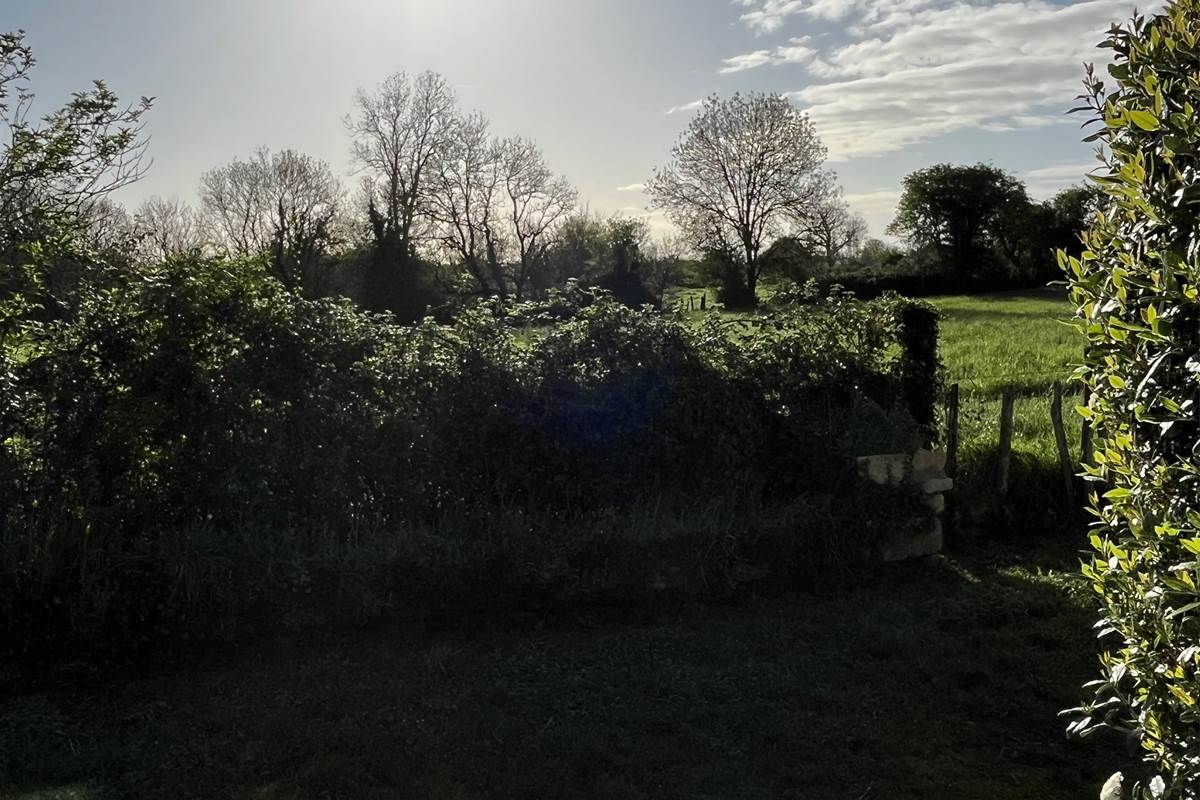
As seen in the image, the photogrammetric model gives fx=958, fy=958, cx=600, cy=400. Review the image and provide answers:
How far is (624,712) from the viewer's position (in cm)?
480

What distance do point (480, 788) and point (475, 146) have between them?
41.5 meters

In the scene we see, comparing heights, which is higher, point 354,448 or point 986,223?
point 986,223

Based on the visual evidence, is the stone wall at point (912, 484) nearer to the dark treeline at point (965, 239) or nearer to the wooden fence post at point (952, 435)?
the wooden fence post at point (952, 435)

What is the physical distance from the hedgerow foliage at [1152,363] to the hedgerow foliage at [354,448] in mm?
3644

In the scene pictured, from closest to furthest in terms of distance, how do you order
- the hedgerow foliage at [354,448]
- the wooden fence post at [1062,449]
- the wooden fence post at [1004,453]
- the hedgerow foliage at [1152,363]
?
the hedgerow foliage at [1152,363] < the hedgerow foliage at [354,448] < the wooden fence post at [1004,453] < the wooden fence post at [1062,449]

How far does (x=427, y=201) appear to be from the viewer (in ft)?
137

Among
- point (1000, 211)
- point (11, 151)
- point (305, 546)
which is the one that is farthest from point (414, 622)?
point (1000, 211)

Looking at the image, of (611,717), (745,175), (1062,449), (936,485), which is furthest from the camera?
(745,175)

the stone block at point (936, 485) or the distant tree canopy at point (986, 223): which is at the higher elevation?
the distant tree canopy at point (986, 223)

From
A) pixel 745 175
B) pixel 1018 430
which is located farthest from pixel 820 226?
pixel 1018 430

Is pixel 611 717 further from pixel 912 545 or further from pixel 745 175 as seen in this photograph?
pixel 745 175

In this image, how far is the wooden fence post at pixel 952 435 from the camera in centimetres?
823

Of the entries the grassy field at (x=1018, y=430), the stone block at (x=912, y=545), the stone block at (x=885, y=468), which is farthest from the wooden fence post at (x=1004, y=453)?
the stone block at (x=885, y=468)

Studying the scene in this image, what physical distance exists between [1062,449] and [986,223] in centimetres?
3901
